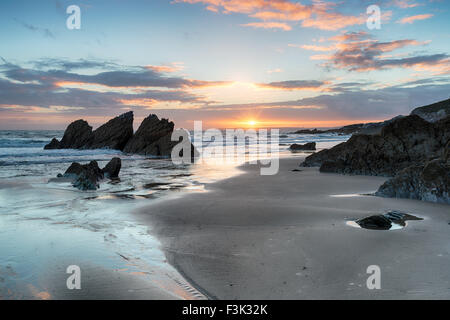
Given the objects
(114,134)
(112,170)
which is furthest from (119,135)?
(112,170)

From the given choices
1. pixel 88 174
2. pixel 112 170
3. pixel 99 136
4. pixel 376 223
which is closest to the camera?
pixel 376 223

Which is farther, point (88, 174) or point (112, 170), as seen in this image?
point (112, 170)

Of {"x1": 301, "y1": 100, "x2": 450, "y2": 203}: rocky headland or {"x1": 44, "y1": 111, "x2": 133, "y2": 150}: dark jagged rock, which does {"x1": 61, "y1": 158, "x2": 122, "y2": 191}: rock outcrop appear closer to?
{"x1": 301, "y1": 100, "x2": 450, "y2": 203}: rocky headland

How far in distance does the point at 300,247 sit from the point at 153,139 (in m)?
30.5

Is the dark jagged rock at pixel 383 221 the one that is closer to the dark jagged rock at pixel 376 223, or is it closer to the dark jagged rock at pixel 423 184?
the dark jagged rock at pixel 376 223

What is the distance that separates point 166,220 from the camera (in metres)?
5.78

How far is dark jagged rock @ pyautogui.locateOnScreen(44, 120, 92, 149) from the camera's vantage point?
120 feet

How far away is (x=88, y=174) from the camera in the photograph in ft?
32.0

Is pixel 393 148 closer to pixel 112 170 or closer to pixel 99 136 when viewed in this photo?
pixel 112 170
